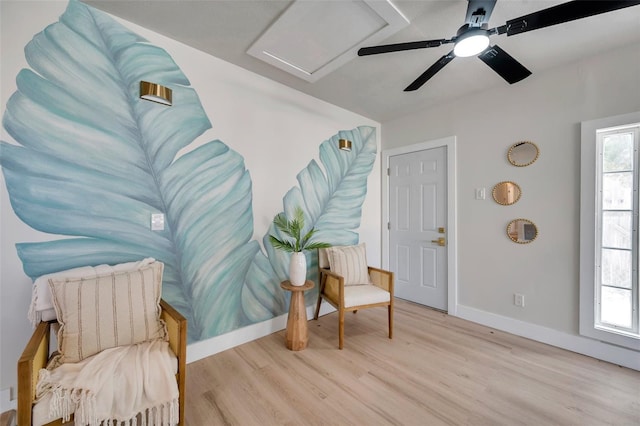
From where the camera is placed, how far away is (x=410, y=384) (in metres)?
1.81

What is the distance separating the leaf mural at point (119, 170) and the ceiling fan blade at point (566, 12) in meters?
2.12

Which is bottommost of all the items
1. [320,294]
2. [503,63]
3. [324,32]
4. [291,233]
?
[320,294]

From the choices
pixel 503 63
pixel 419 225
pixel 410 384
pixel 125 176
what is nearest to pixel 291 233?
pixel 125 176

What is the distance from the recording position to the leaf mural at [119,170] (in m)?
1.52

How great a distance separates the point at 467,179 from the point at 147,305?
3.18m

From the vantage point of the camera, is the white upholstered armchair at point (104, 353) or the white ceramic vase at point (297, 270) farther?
the white ceramic vase at point (297, 270)

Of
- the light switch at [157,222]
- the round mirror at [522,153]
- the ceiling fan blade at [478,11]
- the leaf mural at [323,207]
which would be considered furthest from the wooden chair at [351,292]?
the ceiling fan blade at [478,11]

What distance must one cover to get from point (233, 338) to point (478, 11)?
283 cm

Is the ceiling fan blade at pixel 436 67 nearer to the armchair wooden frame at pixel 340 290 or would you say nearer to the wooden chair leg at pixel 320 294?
the armchair wooden frame at pixel 340 290

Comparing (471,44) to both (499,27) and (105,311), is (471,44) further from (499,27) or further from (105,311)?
(105,311)

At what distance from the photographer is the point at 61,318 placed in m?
1.34

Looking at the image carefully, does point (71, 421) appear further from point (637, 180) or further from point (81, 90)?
point (637, 180)

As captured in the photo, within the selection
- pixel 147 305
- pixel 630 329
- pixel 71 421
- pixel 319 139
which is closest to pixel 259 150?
pixel 319 139

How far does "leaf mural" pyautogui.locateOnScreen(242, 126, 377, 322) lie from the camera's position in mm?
2492
